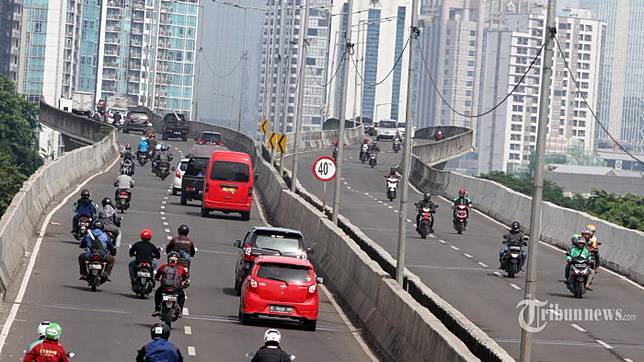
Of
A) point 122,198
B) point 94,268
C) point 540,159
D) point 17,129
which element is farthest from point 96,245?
point 17,129

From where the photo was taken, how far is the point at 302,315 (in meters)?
25.8

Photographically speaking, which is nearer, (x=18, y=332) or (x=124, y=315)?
(x=18, y=332)

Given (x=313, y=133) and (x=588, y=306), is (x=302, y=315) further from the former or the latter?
(x=313, y=133)

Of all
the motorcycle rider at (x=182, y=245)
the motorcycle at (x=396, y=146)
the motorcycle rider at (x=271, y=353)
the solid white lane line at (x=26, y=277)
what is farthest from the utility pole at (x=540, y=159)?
the motorcycle at (x=396, y=146)

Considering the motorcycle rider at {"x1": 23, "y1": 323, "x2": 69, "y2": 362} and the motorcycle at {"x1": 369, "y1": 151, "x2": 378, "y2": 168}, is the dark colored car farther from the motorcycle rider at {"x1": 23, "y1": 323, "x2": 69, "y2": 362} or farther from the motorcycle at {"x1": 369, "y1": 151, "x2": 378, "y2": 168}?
the motorcycle at {"x1": 369, "y1": 151, "x2": 378, "y2": 168}

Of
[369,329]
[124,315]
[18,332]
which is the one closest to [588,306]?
[369,329]

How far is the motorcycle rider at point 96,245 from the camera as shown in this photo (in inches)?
1120

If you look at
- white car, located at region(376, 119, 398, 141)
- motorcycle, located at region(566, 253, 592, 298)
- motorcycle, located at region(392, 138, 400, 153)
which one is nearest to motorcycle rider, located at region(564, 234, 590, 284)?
motorcycle, located at region(566, 253, 592, 298)

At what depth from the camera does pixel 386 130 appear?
11688 centimetres

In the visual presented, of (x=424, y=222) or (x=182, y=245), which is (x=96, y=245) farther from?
(x=424, y=222)

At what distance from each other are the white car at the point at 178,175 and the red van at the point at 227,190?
7954mm

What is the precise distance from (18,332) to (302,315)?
5409 millimetres

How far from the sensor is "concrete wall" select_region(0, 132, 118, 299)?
29422 mm

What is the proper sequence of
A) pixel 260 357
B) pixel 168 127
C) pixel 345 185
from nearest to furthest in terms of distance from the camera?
pixel 260 357
pixel 345 185
pixel 168 127
